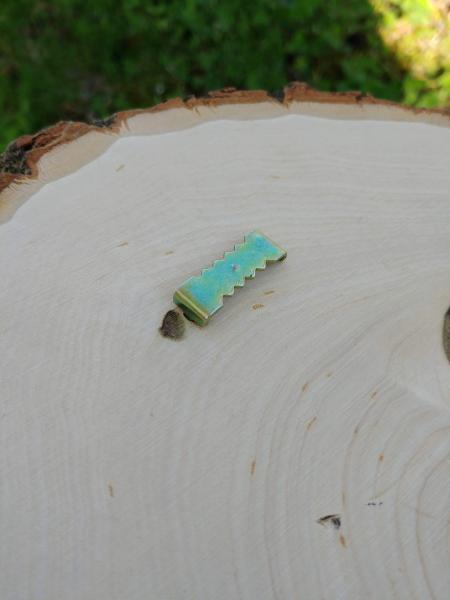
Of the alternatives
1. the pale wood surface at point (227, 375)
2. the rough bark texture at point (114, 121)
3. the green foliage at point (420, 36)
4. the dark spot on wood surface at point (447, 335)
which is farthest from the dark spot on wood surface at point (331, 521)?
the green foliage at point (420, 36)

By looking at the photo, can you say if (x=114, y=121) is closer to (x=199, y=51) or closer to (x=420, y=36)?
(x=199, y=51)

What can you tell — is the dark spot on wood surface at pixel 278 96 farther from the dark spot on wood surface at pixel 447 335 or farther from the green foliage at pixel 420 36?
the green foliage at pixel 420 36

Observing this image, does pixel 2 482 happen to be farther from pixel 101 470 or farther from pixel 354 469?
pixel 354 469

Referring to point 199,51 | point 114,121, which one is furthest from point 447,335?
point 199,51

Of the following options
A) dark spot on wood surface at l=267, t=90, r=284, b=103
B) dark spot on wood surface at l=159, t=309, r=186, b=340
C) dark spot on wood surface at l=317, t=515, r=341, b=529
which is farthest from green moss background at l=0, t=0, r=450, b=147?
dark spot on wood surface at l=317, t=515, r=341, b=529

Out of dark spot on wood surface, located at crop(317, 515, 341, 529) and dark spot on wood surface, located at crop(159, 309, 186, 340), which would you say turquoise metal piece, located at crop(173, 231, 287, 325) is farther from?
dark spot on wood surface, located at crop(317, 515, 341, 529)

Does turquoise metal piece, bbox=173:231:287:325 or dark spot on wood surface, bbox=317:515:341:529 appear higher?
turquoise metal piece, bbox=173:231:287:325

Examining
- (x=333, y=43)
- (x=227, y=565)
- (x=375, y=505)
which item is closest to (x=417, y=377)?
(x=375, y=505)
